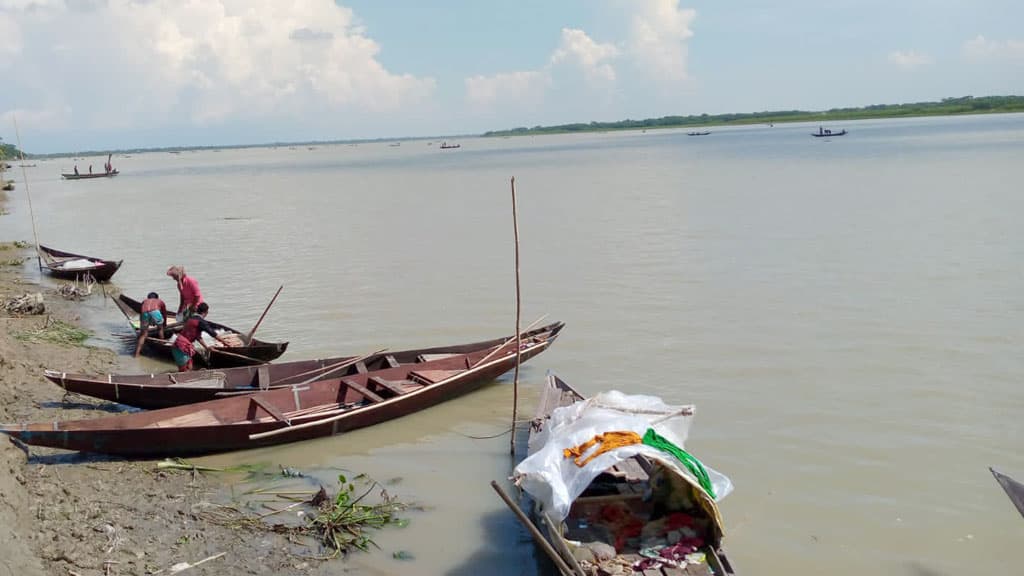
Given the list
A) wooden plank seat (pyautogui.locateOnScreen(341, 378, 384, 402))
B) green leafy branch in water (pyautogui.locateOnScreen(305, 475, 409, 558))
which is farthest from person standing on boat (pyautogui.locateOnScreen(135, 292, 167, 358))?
green leafy branch in water (pyautogui.locateOnScreen(305, 475, 409, 558))

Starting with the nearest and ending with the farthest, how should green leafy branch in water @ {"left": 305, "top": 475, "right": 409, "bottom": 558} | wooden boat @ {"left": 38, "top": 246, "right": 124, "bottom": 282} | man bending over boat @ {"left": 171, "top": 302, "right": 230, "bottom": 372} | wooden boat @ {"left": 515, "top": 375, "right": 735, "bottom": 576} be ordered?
wooden boat @ {"left": 515, "top": 375, "right": 735, "bottom": 576}
green leafy branch in water @ {"left": 305, "top": 475, "right": 409, "bottom": 558}
man bending over boat @ {"left": 171, "top": 302, "right": 230, "bottom": 372}
wooden boat @ {"left": 38, "top": 246, "right": 124, "bottom": 282}

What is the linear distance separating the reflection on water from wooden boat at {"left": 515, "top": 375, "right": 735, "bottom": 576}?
72cm

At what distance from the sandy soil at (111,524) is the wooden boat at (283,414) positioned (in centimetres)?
27

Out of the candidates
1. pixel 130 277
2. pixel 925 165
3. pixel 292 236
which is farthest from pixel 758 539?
pixel 925 165

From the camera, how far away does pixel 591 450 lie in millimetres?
5406

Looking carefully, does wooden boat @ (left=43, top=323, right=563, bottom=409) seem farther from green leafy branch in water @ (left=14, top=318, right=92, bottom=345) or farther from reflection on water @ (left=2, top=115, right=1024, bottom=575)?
green leafy branch in water @ (left=14, top=318, right=92, bottom=345)

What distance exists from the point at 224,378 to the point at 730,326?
24.3ft

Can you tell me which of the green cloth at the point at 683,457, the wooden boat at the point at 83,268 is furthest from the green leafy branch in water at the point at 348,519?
the wooden boat at the point at 83,268

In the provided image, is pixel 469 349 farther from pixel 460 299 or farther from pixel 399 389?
pixel 460 299

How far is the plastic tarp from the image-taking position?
→ 17.2 ft

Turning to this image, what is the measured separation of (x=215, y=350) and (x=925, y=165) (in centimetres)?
3393

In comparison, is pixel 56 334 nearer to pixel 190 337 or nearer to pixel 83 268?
pixel 190 337

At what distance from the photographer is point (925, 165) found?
3453 cm

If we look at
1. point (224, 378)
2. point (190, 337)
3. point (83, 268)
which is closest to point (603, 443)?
point (224, 378)
